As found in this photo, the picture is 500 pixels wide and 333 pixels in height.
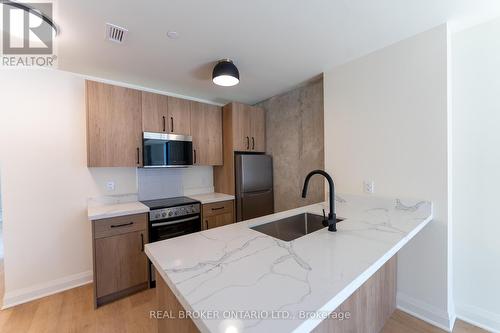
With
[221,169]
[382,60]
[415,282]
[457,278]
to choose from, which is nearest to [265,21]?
[382,60]

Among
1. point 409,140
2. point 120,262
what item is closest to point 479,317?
point 409,140

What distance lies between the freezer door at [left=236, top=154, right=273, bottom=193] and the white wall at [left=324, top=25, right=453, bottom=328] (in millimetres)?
1227

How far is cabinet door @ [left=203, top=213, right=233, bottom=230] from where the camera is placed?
2.64 m

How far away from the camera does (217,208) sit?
2760 millimetres

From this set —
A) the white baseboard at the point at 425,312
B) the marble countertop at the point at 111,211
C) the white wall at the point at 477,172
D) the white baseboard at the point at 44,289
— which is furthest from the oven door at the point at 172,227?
the white wall at the point at 477,172

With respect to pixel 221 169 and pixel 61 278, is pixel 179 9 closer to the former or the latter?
pixel 221 169

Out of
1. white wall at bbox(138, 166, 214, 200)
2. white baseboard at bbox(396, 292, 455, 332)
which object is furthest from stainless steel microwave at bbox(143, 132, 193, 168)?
white baseboard at bbox(396, 292, 455, 332)

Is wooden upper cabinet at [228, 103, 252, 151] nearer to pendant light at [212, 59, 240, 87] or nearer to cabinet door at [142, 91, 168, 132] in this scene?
cabinet door at [142, 91, 168, 132]

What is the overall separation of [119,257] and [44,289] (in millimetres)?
904

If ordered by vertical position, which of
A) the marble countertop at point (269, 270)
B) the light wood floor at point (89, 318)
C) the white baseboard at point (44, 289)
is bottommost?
the light wood floor at point (89, 318)

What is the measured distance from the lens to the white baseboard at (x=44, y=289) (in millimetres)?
1988

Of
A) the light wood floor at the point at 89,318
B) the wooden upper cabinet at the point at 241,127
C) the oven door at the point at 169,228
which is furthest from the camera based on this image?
the wooden upper cabinet at the point at 241,127

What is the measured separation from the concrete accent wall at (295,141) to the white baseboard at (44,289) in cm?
258

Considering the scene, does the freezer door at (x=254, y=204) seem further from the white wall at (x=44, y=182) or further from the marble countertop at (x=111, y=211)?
the white wall at (x=44, y=182)
